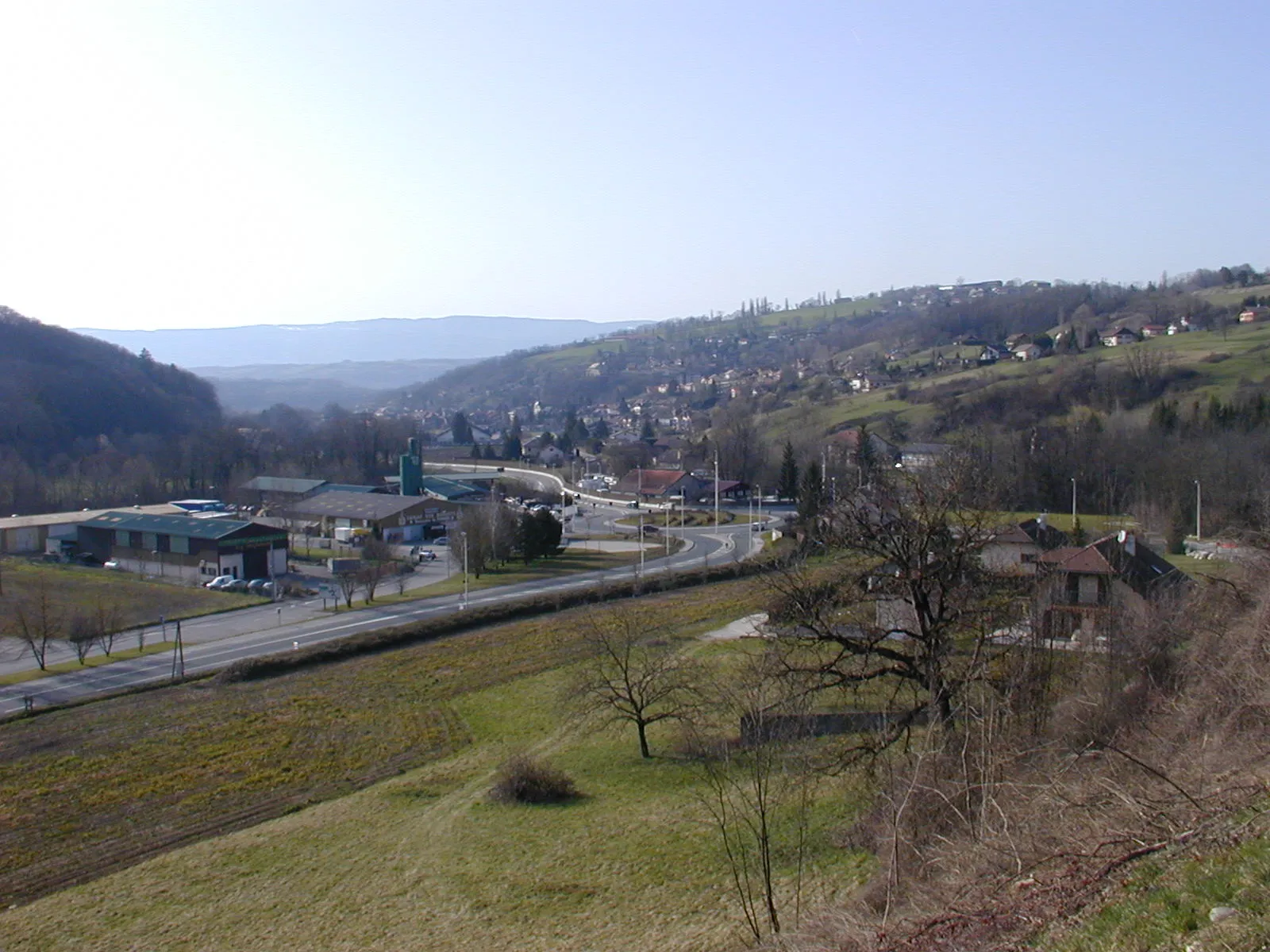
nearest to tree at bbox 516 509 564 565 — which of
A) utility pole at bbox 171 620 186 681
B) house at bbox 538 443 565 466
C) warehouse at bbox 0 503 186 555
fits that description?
utility pole at bbox 171 620 186 681

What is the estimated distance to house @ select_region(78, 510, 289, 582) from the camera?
1216 inches

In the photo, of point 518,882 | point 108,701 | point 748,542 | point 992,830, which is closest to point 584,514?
point 748,542

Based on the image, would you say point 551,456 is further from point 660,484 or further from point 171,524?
point 171,524

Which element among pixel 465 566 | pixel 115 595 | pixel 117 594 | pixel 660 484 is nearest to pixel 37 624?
pixel 115 595

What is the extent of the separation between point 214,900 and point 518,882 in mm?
2786

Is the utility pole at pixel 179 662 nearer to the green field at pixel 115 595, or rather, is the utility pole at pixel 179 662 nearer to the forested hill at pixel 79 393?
the green field at pixel 115 595

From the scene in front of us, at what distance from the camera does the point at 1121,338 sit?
68250 millimetres

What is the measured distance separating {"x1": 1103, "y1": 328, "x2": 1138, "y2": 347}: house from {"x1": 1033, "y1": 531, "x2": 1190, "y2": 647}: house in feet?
170

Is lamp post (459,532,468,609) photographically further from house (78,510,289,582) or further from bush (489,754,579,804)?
bush (489,754,579,804)

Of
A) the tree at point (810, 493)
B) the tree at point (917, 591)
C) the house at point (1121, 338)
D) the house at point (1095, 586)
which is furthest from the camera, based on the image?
the house at point (1121, 338)

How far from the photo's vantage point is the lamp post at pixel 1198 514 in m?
30.0

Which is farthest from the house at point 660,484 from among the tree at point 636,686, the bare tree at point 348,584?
the tree at point 636,686

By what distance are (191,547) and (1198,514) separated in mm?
31134

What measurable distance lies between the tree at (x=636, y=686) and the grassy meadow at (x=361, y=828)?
0.47 m
